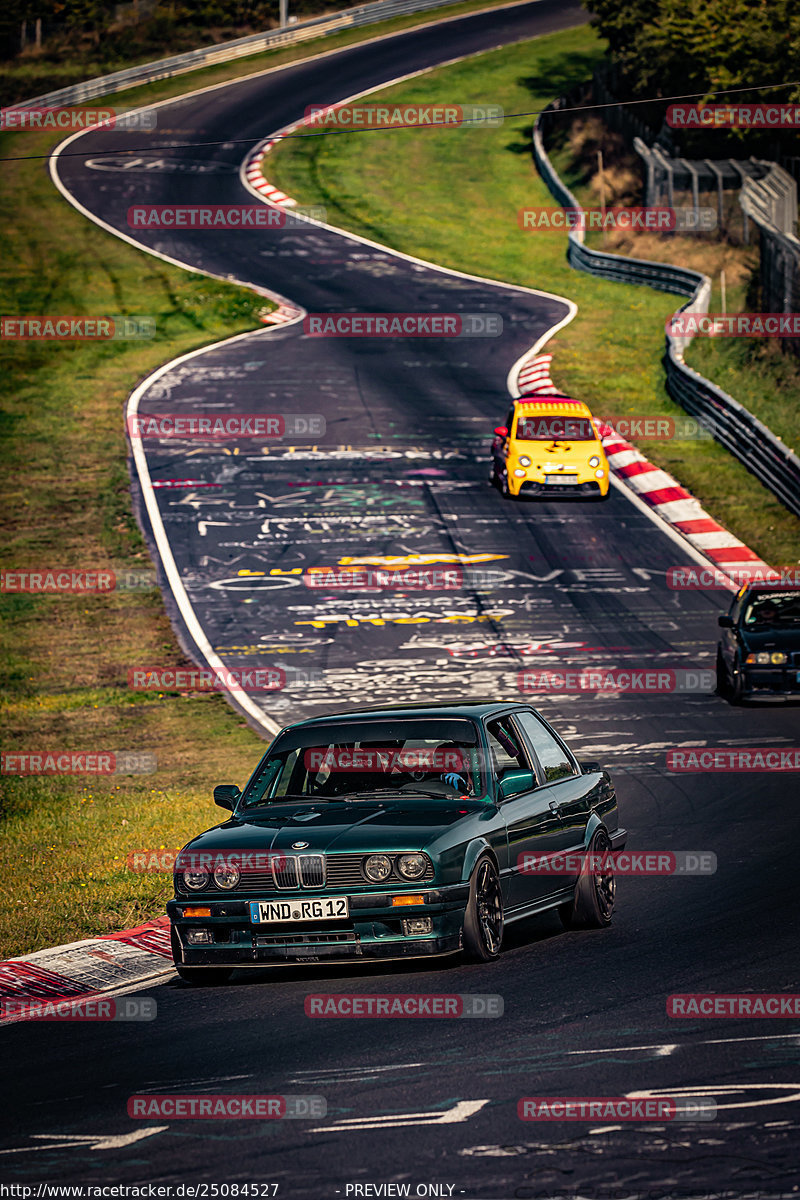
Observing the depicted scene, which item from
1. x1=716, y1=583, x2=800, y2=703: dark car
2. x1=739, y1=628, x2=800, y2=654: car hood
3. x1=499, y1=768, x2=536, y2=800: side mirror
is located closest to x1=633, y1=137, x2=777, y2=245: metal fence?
x1=716, y1=583, x2=800, y2=703: dark car

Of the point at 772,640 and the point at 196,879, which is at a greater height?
the point at 196,879

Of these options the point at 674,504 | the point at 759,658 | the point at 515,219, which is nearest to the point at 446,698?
the point at 759,658

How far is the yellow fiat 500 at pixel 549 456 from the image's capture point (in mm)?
28797

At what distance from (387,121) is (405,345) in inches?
1069

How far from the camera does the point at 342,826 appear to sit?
28.3 ft

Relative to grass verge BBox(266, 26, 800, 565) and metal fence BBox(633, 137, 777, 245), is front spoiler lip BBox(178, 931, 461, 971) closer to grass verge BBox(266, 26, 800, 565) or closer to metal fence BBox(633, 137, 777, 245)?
grass verge BBox(266, 26, 800, 565)

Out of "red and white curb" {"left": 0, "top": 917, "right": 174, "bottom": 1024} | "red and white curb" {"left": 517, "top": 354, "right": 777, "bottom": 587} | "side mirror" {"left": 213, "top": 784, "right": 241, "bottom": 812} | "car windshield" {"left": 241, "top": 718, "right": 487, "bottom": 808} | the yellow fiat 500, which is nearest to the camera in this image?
"red and white curb" {"left": 0, "top": 917, "right": 174, "bottom": 1024}

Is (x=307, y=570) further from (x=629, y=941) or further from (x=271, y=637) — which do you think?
(x=629, y=941)

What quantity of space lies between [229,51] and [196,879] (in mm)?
71217

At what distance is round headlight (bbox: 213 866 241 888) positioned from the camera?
8.50m

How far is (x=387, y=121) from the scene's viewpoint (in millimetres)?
65125

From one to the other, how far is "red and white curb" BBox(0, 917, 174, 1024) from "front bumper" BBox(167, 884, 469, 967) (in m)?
0.89

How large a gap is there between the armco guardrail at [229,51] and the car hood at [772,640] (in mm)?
52650

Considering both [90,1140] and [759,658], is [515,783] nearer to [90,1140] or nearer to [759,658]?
[90,1140]
